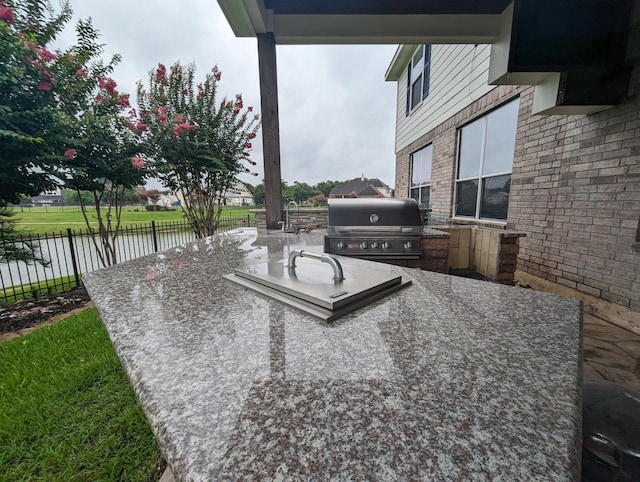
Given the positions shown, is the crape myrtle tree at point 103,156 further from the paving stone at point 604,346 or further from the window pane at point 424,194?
the window pane at point 424,194

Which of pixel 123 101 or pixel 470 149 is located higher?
pixel 123 101

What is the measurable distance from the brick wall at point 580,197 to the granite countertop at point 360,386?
2.44 meters

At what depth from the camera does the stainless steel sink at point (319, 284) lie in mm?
847

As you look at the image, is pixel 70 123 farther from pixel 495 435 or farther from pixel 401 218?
pixel 495 435

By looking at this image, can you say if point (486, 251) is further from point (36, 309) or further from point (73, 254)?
point (73, 254)

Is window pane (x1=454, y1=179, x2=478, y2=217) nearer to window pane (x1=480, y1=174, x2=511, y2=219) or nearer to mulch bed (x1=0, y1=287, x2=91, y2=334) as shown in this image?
window pane (x1=480, y1=174, x2=511, y2=219)

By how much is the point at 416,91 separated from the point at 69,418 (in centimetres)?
803

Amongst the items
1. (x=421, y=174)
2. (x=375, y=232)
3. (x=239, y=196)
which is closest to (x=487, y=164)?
(x=421, y=174)

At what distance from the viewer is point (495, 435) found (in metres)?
0.41

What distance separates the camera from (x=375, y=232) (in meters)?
2.66

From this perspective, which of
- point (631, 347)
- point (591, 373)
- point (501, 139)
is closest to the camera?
point (591, 373)

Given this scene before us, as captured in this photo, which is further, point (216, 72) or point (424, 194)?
point (424, 194)

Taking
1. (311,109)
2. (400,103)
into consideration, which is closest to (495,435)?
(400,103)

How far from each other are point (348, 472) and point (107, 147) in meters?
4.95
